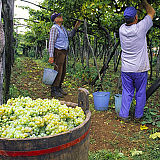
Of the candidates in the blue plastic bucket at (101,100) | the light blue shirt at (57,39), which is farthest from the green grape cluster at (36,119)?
the light blue shirt at (57,39)

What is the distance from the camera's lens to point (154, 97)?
18.3 ft

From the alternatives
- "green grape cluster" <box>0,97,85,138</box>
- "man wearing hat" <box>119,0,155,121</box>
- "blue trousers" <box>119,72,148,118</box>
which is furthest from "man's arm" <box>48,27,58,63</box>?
"green grape cluster" <box>0,97,85,138</box>

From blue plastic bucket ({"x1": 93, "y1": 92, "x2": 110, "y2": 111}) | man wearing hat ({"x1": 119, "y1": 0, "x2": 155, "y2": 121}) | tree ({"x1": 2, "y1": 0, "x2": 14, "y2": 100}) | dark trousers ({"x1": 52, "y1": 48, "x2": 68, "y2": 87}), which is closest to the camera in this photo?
man wearing hat ({"x1": 119, "y1": 0, "x2": 155, "y2": 121})

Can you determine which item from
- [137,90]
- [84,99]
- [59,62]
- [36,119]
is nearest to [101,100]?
[137,90]

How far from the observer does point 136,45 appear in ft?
11.5

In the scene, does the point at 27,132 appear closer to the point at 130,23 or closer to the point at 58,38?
the point at 130,23

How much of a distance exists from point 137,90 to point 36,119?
8.68ft

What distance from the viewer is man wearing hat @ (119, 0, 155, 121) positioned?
3412mm

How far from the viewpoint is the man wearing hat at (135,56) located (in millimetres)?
3412

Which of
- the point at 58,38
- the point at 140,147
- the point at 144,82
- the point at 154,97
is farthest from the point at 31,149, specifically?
the point at 154,97

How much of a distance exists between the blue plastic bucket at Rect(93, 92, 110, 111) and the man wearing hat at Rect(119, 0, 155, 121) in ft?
1.73

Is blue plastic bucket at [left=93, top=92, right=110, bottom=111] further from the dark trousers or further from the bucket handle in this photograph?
the bucket handle

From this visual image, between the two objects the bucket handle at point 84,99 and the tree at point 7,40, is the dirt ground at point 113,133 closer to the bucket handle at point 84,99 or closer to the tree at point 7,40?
the bucket handle at point 84,99

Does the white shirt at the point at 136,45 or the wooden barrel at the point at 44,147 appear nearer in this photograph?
the wooden barrel at the point at 44,147
